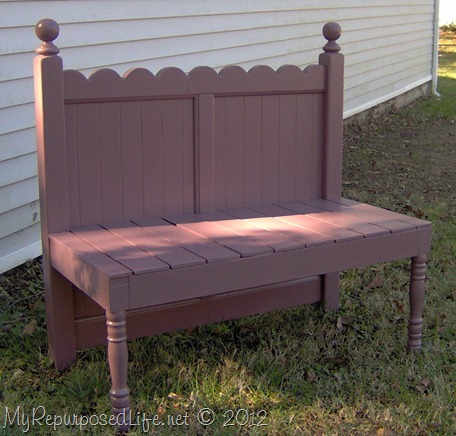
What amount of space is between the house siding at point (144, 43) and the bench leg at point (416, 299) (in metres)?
2.35

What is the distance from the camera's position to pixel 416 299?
3697 mm

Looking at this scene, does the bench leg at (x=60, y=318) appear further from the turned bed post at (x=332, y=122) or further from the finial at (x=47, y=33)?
the turned bed post at (x=332, y=122)

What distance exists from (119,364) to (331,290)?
61.8 inches

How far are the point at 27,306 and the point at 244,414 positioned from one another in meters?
1.58

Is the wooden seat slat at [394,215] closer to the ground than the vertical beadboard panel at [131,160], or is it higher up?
closer to the ground

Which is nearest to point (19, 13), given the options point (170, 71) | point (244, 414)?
point (170, 71)

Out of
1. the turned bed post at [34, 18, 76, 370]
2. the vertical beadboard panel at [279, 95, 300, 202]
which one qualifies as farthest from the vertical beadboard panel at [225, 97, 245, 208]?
the turned bed post at [34, 18, 76, 370]

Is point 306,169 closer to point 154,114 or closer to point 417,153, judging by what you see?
point 154,114

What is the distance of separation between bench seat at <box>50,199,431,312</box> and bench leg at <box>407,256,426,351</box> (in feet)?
0.28

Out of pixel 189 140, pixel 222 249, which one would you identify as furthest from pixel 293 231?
pixel 189 140

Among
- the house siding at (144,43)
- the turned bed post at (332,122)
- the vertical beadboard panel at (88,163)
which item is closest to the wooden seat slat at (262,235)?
the vertical beadboard panel at (88,163)

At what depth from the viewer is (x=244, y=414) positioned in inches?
125

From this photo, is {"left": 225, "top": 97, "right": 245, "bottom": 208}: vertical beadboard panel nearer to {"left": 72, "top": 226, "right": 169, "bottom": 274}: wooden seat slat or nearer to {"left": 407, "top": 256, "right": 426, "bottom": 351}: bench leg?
{"left": 72, "top": 226, "right": 169, "bottom": 274}: wooden seat slat

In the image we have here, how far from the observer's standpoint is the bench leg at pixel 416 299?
12.1 ft
